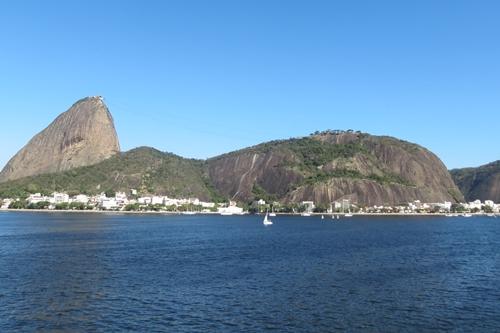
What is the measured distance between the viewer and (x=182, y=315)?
28953 mm

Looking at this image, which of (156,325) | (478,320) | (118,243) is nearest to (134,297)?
(156,325)

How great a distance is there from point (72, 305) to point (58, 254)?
27.3 meters

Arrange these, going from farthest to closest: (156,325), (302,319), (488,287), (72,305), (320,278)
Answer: (320,278), (488,287), (72,305), (302,319), (156,325)

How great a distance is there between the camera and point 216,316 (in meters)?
28.9

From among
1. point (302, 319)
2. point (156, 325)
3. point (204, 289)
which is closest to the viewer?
point (156, 325)

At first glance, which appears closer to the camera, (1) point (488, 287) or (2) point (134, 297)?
(2) point (134, 297)

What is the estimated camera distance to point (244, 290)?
36375 millimetres

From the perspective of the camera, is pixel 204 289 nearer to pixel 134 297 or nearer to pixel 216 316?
pixel 134 297

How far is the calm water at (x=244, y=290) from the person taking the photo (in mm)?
27719

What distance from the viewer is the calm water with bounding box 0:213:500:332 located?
27.7 meters

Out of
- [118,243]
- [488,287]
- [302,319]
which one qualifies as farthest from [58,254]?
[488,287]

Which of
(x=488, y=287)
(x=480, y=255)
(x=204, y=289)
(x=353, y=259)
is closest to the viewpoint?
(x=204, y=289)

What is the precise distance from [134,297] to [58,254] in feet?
87.6

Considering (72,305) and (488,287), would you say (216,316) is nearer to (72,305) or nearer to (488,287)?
(72,305)
